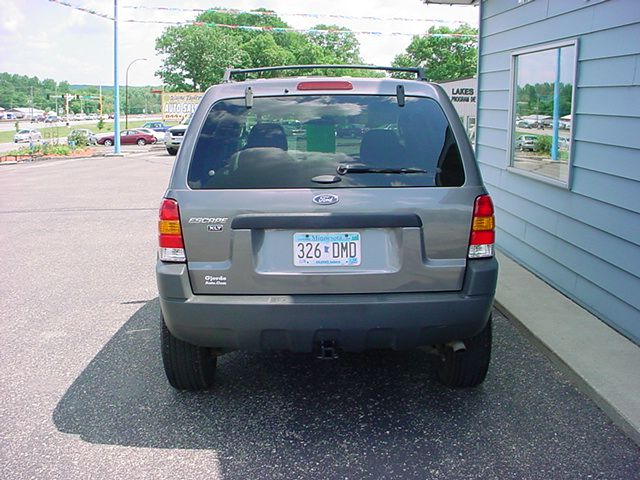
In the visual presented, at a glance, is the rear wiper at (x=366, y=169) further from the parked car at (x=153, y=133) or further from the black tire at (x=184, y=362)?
the parked car at (x=153, y=133)

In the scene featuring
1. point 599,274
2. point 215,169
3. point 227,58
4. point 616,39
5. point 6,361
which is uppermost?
point 227,58

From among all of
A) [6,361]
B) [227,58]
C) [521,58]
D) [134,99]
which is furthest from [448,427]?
[134,99]

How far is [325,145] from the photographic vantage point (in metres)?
3.52

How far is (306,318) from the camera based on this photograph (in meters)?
3.34

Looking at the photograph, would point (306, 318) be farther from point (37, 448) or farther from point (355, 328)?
point (37, 448)

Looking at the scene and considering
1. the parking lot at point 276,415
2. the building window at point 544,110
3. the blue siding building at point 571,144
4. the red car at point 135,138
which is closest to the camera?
the parking lot at point 276,415

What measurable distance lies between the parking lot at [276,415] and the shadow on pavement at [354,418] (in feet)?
0.03

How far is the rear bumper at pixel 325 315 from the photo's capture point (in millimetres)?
3338

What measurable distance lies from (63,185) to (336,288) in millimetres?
15428

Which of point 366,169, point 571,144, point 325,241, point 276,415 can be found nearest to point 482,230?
point 366,169

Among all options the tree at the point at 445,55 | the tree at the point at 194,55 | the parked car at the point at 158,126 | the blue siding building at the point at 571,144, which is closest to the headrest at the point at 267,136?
the blue siding building at the point at 571,144

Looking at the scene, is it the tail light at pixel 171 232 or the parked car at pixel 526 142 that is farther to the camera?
the parked car at pixel 526 142

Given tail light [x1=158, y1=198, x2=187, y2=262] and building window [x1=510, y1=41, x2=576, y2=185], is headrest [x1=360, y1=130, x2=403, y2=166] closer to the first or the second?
tail light [x1=158, y1=198, x2=187, y2=262]

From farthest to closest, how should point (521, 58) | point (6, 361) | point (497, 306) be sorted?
point (521, 58), point (497, 306), point (6, 361)
